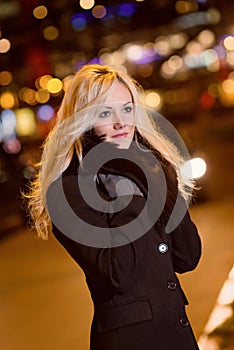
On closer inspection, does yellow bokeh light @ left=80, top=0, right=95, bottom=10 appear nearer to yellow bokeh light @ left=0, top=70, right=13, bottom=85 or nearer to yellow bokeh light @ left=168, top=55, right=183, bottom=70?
yellow bokeh light @ left=0, top=70, right=13, bottom=85

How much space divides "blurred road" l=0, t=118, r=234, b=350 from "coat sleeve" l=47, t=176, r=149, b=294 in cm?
377

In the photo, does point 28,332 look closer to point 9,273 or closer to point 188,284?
point 188,284

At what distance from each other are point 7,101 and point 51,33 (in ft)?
22.3

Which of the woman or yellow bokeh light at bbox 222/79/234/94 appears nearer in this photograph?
the woman

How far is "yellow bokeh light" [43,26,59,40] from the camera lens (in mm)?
28531

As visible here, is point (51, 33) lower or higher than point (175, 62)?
higher

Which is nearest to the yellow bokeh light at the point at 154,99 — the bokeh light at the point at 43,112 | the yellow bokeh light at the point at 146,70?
the yellow bokeh light at the point at 146,70

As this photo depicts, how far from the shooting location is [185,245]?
2.79 m

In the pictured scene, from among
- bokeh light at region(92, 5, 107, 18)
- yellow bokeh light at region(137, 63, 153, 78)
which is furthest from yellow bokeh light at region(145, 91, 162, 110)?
bokeh light at region(92, 5, 107, 18)

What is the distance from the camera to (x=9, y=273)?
10211 millimetres

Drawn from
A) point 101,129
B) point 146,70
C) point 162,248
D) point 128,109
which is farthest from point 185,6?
point 162,248

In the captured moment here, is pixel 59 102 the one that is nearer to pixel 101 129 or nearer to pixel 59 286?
pixel 101 129

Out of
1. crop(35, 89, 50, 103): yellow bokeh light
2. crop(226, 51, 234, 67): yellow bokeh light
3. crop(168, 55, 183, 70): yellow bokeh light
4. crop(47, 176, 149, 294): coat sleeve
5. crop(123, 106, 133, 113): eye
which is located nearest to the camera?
crop(47, 176, 149, 294): coat sleeve

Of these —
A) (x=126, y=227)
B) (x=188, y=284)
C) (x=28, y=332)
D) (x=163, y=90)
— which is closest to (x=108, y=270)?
(x=126, y=227)
